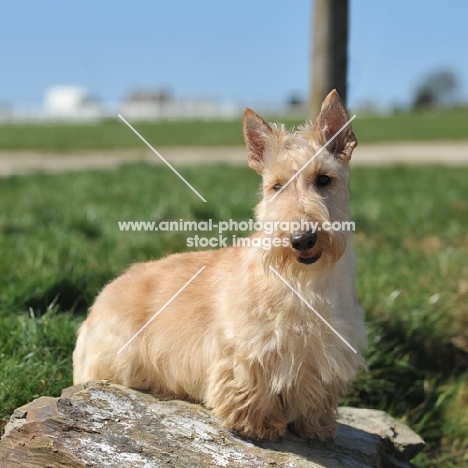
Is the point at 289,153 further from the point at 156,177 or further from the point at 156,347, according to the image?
the point at 156,177

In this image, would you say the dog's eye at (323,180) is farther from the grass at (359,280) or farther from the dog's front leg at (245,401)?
the grass at (359,280)

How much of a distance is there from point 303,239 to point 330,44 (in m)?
2.77

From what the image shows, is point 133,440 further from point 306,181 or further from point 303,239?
point 306,181

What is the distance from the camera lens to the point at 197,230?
745cm

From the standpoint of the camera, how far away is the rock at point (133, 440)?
3123 millimetres

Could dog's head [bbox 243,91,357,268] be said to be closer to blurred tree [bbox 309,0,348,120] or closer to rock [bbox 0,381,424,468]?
rock [bbox 0,381,424,468]

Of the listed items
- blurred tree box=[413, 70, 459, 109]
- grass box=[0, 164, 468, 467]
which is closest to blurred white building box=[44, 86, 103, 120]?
blurred tree box=[413, 70, 459, 109]

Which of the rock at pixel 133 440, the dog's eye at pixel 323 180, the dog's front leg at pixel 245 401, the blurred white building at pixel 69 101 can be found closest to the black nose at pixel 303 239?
the dog's eye at pixel 323 180

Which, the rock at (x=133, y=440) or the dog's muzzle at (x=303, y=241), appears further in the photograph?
the rock at (x=133, y=440)

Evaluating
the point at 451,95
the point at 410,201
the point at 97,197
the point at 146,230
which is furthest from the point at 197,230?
the point at 451,95

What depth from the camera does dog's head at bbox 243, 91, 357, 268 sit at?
9.86ft

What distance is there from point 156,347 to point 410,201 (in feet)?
22.4

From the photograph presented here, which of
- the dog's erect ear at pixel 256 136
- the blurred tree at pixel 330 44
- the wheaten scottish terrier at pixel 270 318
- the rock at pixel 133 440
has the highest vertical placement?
the blurred tree at pixel 330 44

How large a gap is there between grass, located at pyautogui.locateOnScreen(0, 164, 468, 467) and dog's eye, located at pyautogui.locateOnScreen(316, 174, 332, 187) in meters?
2.15
